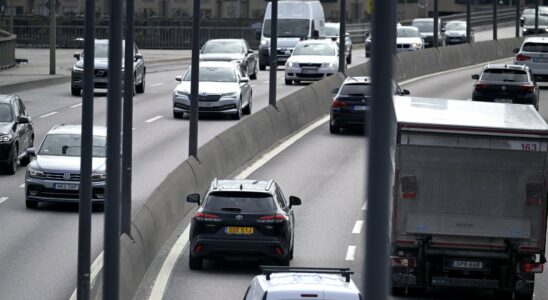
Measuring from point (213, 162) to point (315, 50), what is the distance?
1033 inches

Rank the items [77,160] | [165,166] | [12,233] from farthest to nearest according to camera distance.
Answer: [165,166]
[77,160]
[12,233]

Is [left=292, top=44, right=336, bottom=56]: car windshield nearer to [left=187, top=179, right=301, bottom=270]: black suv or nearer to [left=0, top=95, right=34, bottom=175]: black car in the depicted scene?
[left=0, top=95, right=34, bottom=175]: black car

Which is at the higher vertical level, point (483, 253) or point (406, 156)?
point (406, 156)

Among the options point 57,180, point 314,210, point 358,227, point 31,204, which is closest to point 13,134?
point 31,204

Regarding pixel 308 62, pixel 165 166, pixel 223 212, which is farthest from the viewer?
pixel 308 62

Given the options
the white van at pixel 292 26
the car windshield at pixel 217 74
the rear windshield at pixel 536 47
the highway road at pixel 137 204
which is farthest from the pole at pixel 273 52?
the white van at pixel 292 26

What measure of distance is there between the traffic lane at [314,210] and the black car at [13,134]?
533 centimetres

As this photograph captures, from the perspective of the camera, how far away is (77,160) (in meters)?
29.2

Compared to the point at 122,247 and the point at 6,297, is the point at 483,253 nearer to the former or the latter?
the point at 122,247

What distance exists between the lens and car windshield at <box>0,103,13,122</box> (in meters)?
33.7

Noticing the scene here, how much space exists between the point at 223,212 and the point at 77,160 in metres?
7.39

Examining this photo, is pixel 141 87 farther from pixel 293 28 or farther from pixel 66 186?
pixel 66 186

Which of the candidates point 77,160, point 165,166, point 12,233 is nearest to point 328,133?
point 165,166

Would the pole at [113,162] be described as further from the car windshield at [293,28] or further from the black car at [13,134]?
the car windshield at [293,28]
